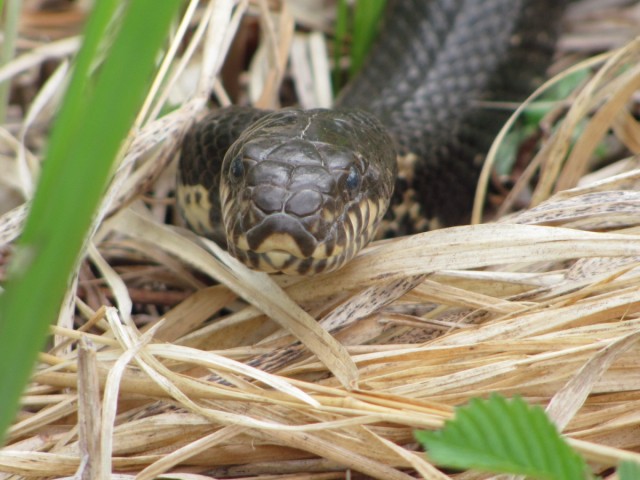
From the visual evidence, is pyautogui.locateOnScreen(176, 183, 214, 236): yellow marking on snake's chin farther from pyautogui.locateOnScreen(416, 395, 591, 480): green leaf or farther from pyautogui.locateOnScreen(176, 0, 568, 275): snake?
pyautogui.locateOnScreen(416, 395, 591, 480): green leaf

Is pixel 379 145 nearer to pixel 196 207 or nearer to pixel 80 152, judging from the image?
pixel 196 207

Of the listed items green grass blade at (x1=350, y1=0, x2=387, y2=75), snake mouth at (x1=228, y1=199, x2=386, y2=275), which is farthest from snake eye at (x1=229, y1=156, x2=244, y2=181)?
green grass blade at (x1=350, y1=0, x2=387, y2=75)

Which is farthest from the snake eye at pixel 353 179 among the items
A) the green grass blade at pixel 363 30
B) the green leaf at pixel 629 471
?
the green grass blade at pixel 363 30

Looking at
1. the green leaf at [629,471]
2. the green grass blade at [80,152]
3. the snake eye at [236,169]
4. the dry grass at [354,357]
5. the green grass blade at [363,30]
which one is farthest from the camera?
the green grass blade at [363,30]

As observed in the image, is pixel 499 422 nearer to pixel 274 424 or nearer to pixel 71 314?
pixel 274 424

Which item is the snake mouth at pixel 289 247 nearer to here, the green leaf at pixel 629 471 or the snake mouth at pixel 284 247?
the snake mouth at pixel 284 247

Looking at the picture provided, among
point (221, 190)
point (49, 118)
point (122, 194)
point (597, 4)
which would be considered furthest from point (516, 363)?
point (597, 4)

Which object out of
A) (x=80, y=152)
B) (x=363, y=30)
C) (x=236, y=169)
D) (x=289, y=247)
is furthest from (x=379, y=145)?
(x=80, y=152)
